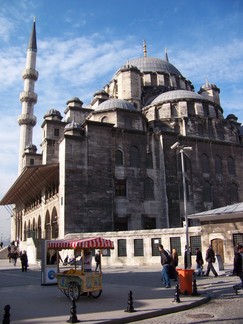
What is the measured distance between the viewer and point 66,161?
84.4ft

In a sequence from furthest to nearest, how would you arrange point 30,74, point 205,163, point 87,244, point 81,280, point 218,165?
1. point 30,74
2. point 218,165
3. point 205,163
4. point 87,244
5. point 81,280

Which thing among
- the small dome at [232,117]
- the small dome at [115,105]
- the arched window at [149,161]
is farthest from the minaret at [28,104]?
the small dome at [232,117]

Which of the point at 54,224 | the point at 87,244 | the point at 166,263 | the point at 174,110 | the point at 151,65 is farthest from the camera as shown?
the point at 151,65

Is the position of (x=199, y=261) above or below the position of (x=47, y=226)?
below

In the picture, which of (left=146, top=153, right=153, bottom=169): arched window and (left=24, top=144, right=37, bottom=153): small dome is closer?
(left=146, top=153, right=153, bottom=169): arched window

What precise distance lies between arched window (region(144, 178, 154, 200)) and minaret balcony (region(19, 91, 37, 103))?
24.4 m

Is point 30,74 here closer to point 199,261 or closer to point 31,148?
point 31,148

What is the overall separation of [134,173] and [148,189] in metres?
1.91

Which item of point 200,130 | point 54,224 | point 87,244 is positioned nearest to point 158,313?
point 87,244

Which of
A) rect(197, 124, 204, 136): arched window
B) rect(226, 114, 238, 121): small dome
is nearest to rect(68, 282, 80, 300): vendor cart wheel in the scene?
rect(197, 124, 204, 136): arched window

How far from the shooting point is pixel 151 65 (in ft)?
147

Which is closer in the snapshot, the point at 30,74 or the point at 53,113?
the point at 53,113

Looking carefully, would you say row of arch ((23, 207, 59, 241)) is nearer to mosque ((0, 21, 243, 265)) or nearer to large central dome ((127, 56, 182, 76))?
mosque ((0, 21, 243, 265))

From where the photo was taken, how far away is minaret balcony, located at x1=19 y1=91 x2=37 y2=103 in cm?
4603
